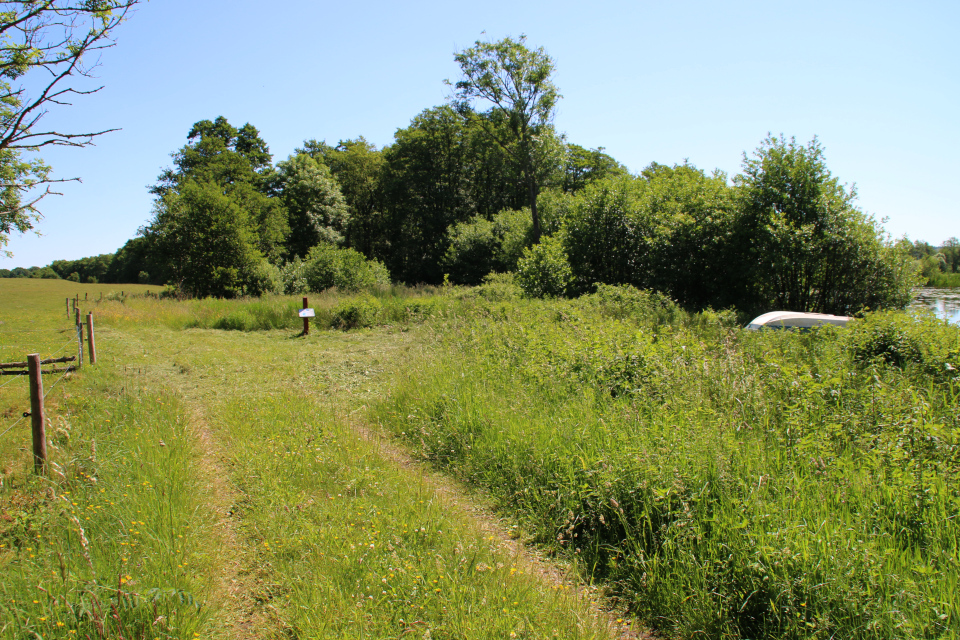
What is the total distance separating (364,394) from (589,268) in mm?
12645

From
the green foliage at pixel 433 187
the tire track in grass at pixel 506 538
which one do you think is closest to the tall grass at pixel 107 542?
the tire track in grass at pixel 506 538

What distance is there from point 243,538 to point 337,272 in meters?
20.2

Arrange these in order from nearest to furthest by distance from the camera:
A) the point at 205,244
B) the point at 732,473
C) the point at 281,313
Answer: the point at 732,473, the point at 281,313, the point at 205,244

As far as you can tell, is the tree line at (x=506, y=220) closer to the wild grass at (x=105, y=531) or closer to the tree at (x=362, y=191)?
the tree at (x=362, y=191)

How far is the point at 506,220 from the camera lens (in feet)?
103

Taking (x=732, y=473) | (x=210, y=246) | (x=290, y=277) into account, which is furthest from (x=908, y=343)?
(x=210, y=246)

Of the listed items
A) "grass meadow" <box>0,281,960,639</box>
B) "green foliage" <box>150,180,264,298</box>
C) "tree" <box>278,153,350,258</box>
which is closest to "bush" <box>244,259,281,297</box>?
"green foliage" <box>150,180,264,298</box>

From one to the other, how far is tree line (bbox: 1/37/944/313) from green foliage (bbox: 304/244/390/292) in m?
0.08

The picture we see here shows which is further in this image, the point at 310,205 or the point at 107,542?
the point at 310,205

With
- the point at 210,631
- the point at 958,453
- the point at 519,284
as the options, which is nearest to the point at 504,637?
the point at 210,631

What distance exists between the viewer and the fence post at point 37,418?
414 centimetres

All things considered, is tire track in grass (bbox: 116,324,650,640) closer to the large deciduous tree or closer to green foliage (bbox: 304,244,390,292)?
green foliage (bbox: 304,244,390,292)

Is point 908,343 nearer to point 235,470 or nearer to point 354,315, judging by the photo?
point 235,470

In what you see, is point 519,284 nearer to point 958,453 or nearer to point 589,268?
point 589,268
